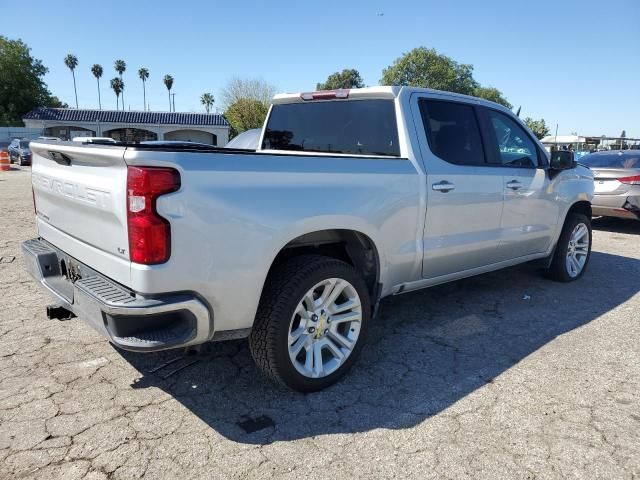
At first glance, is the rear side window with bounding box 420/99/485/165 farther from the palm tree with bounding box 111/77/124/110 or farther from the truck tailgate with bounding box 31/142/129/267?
the palm tree with bounding box 111/77/124/110

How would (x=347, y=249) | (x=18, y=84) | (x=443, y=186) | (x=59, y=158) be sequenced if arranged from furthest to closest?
(x=18, y=84), (x=443, y=186), (x=347, y=249), (x=59, y=158)

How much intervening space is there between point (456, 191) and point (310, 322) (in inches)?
62.9

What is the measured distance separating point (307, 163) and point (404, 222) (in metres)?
0.93

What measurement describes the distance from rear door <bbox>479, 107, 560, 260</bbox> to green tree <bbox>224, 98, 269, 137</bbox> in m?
52.7

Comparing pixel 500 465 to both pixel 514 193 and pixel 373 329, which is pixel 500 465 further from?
pixel 514 193

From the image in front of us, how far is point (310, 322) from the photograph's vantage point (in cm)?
295

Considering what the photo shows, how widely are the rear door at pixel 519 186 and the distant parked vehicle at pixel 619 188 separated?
14.6 ft

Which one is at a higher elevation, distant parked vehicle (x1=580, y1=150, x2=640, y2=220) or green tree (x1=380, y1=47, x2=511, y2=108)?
green tree (x1=380, y1=47, x2=511, y2=108)

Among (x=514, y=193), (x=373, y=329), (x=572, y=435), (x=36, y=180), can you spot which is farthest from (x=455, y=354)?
(x=36, y=180)

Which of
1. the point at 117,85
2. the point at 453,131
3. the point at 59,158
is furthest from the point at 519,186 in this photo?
the point at 117,85

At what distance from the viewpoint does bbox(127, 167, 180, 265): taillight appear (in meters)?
2.21

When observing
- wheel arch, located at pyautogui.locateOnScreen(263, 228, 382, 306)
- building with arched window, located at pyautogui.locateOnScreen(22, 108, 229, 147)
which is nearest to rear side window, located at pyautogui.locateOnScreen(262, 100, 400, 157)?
wheel arch, located at pyautogui.locateOnScreen(263, 228, 382, 306)

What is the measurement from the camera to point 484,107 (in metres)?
4.30

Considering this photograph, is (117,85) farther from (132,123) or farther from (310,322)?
(310,322)
